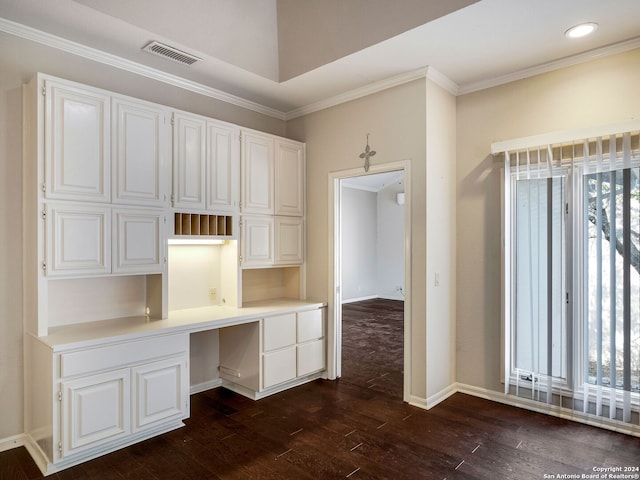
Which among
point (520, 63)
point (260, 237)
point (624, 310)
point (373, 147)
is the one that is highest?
point (520, 63)

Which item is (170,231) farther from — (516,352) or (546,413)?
(546,413)

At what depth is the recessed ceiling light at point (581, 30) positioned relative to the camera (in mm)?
2739

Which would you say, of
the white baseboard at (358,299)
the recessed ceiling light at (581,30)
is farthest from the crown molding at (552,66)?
the white baseboard at (358,299)

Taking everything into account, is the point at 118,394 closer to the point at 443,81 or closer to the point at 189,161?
the point at 189,161

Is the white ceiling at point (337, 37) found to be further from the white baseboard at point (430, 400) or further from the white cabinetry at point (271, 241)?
the white baseboard at point (430, 400)

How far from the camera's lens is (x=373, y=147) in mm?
3814

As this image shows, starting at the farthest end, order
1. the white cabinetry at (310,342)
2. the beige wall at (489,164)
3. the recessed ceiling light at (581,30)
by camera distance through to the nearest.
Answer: the white cabinetry at (310,342) → the beige wall at (489,164) → the recessed ceiling light at (581,30)

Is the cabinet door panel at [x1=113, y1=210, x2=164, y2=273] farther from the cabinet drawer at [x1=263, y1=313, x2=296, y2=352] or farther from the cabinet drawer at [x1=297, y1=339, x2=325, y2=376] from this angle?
the cabinet drawer at [x1=297, y1=339, x2=325, y2=376]

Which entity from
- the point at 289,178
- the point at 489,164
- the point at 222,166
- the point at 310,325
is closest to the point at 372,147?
the point at 289,178

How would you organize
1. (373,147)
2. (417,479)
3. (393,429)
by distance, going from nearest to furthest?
1. (417,479)
2. (393,429)
3. (373,147)

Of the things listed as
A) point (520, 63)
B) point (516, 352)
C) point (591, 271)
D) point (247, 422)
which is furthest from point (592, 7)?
point (247, 422)

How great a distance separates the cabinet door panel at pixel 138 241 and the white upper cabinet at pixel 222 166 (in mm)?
549

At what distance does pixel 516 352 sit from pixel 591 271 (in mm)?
919

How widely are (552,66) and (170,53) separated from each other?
3.13 m
